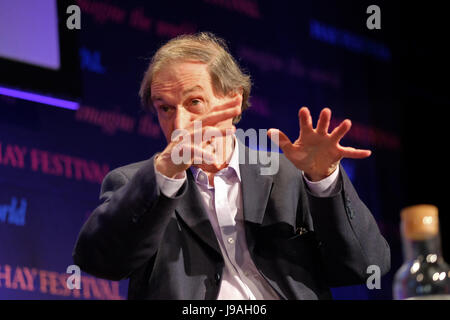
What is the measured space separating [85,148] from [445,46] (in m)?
2.22

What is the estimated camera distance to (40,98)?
2695 millimetres

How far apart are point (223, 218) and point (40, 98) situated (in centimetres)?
126

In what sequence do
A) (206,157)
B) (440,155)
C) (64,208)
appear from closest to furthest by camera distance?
(206,157) → (64,208) → (440,155)

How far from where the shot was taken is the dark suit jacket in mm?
1532

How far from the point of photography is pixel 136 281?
66.6 inches

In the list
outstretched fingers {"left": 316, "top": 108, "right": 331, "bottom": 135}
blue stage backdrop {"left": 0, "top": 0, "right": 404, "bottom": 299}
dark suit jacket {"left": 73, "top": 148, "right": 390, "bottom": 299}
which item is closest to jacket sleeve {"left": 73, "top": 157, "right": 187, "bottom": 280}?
dark suit jacket {"left": 73, "top": 148, "right": 390, "bottom": 299}

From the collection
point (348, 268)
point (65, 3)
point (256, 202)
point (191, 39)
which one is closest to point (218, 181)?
point (256, 202)

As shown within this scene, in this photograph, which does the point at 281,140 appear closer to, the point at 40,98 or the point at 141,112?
A: the point at 40,98

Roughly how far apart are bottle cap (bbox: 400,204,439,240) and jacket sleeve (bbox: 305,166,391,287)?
42 cm

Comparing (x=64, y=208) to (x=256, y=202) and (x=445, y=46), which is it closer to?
(x=256, y=202)

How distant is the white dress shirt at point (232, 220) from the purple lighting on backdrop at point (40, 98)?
1068 mm

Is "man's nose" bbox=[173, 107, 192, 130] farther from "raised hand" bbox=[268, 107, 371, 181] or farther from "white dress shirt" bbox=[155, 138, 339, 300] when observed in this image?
"raised hand" bbox=[268, 107, 371, 181]

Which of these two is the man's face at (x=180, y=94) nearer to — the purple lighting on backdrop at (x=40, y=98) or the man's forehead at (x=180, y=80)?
the man's forehead at (x=180, y=80)

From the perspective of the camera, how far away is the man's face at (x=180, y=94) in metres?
1.90
